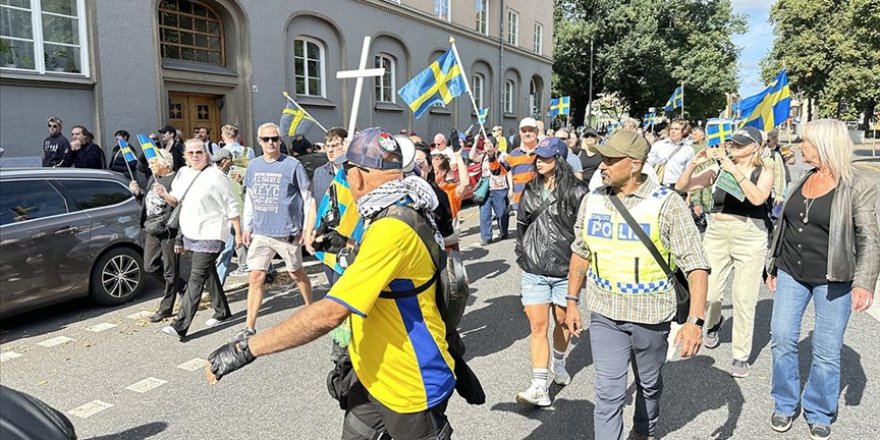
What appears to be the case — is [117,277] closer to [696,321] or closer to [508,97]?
[696,321]

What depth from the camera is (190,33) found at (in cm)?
1381

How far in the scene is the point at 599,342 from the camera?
318 centimetres

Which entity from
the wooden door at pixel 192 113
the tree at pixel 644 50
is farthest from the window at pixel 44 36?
the tree at pixel 644 50

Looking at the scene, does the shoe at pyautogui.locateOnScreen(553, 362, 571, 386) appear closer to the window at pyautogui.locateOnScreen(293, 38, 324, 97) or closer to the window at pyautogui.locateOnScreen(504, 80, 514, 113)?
the window at pyautogui.locateOnScreen(293, 38, 324, 97)

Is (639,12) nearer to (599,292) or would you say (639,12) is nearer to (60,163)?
(60,163)

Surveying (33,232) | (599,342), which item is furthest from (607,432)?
(33,232)

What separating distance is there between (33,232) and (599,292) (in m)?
5.63

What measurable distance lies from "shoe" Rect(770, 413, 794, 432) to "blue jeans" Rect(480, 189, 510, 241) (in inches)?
272

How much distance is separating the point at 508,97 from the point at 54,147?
22.6 m

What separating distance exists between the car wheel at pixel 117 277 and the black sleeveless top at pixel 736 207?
6243 mm

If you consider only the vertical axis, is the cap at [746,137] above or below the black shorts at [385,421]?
above

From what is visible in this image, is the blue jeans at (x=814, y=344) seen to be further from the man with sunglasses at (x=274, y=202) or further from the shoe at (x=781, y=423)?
the man with sunglasses at (x=274, y=202)

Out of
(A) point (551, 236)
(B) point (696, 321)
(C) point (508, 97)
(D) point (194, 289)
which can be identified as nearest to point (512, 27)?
(C) point (508, 97)

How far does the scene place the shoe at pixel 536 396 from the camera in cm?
417
